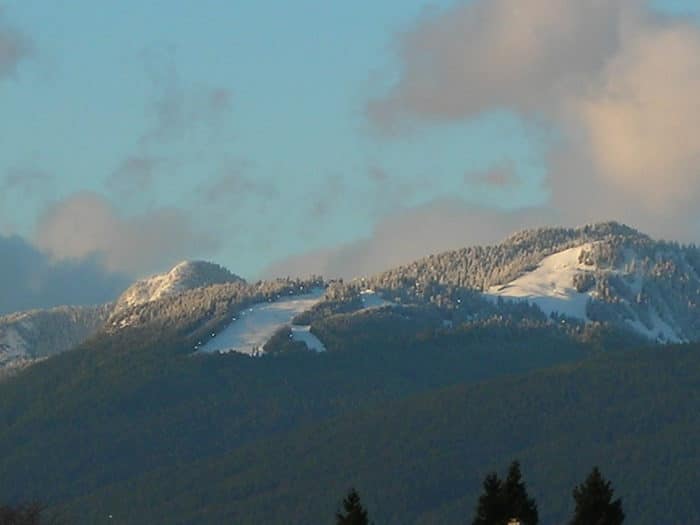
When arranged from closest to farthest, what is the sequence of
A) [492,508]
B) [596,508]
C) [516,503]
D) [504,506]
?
[596,508] < [492,508] < [504,506] < [516,503]

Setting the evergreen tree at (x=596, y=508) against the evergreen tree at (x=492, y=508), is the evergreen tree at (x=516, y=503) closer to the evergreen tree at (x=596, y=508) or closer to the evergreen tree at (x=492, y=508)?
the evergreen tree at (x=492, y=508)

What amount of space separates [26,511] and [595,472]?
4260 centimetres

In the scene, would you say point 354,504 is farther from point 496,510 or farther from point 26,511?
point 26,511

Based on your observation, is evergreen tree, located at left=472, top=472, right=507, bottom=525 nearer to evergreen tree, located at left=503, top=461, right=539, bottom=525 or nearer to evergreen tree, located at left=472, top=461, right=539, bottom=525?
evergreen tree, located at left=472, top=461, right=539, bottom=525

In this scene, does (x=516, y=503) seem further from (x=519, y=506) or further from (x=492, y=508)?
(x=492, y=508)

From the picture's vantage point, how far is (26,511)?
185875 millimetres

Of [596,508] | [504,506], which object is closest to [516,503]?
[504,506]

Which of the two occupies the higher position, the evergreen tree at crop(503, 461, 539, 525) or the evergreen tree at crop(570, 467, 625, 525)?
the evergreen tree at crop(503, 461, 539, 525)

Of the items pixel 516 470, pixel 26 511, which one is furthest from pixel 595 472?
pixel 26 511

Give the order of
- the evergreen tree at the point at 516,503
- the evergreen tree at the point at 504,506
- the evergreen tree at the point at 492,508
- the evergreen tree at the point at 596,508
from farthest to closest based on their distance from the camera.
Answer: the evergreen tree at the point at 516,503
the evergreen tree at the point at 504,506
the evergreen tree at the point at 492,508
the evergreen tree at the point at 596,508

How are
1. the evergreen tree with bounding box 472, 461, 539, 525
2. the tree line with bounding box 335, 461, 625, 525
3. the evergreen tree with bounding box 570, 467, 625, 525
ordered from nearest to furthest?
the evergreen tree with bounding box 570, 467, 625, 525
the tree line with bounding box 335, 461, 625, 525
the evergreen tree with bounding box 472, 461, 539, 525

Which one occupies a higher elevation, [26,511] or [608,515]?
[26,511]

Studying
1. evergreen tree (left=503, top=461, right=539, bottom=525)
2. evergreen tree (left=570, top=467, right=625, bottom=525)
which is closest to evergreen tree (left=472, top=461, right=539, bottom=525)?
evergreen tree (left=503, top=461, right=539, bottom=525)

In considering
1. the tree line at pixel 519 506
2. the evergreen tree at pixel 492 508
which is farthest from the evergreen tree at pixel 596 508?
the evergreen tree at pixel 492 508
